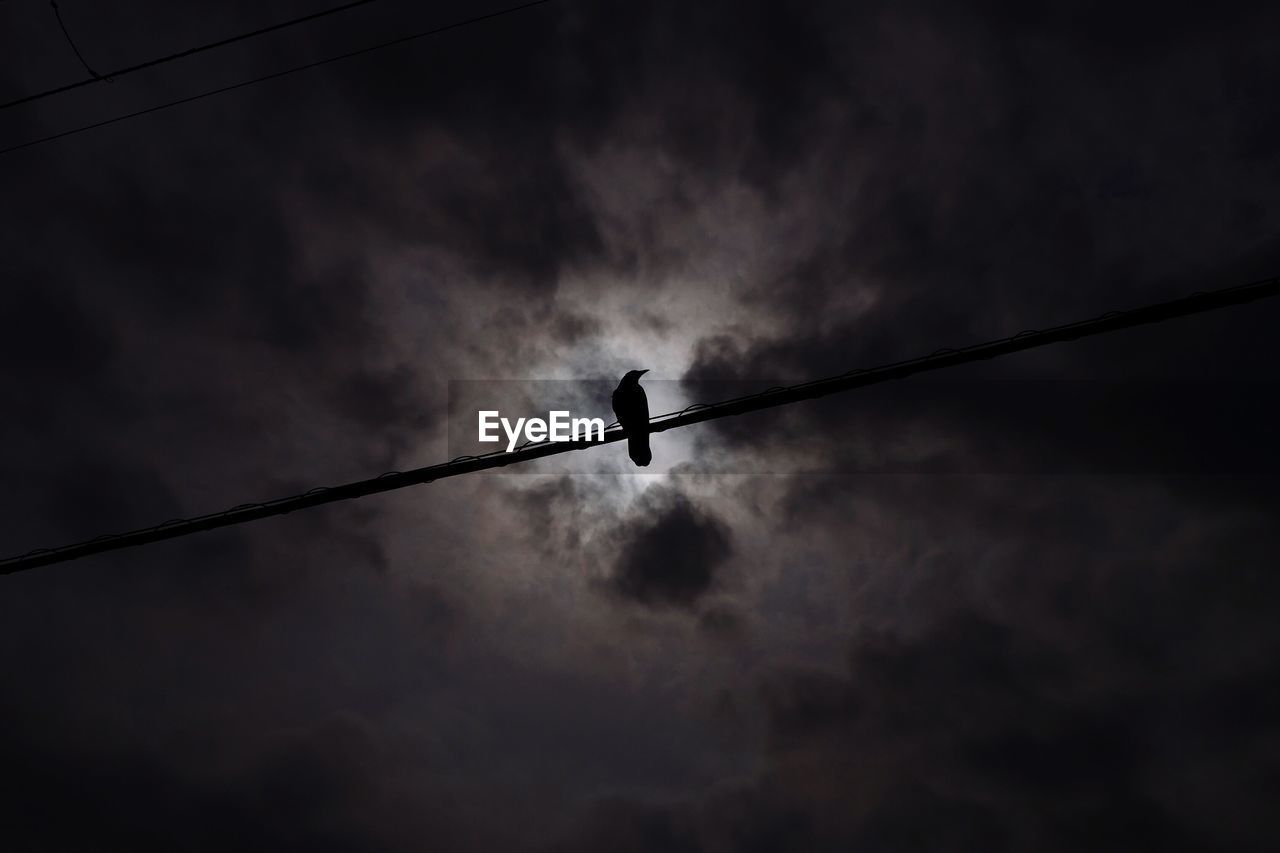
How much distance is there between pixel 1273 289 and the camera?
5.92 m

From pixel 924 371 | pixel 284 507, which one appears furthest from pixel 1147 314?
pixel 284 507

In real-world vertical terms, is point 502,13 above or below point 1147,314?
above

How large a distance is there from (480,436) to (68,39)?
7.02 meters

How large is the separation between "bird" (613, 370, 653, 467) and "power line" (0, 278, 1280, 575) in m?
0.13

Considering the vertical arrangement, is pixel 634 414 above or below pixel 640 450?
above

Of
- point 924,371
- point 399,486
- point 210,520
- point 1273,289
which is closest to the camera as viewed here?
point 1273,289

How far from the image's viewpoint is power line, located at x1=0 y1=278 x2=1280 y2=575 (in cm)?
600

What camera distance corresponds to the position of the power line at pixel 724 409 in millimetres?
6000

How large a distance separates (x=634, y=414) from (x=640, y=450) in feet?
1.47

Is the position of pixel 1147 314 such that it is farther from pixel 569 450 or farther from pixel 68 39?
pixel 68 39

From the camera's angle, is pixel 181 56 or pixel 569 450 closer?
pixel 569 450

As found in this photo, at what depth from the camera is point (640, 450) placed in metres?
7.97

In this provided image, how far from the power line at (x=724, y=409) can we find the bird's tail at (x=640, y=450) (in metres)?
0.24

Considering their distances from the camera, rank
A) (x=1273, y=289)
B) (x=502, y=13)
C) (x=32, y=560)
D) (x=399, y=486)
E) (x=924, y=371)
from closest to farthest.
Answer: (x=1273, y=289), (x=924, y=371), (x=399, y=486), (x=32, y=560), (x=502, y=13)
